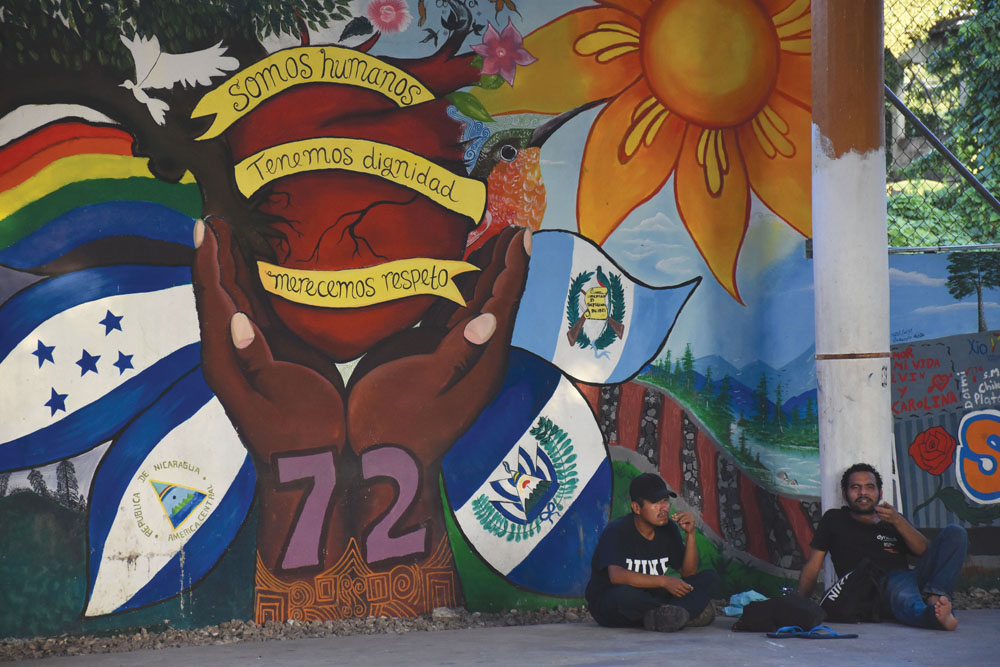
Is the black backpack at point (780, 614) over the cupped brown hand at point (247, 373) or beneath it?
beneath

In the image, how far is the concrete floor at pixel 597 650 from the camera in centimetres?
519

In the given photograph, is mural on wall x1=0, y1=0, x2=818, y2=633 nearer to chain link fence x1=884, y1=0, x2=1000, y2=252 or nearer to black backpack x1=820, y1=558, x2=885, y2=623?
black backpack x1=820, y1=558, x2=885, y2=623

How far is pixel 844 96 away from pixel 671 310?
1811 mm

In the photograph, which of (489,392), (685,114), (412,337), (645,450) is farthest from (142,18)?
(645,450)

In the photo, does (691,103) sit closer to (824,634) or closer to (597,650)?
(824,634)

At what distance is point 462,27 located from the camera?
6.71 metres

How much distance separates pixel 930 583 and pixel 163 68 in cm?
568

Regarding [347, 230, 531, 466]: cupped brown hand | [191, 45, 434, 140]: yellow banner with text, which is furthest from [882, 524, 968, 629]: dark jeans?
[191, 45, 434, 140]: yellow banner with text

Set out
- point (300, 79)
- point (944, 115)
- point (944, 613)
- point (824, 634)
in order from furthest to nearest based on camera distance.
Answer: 1. point (944, 115)
2. point (300, 79)
3. point (944, 613)
4. point (824, 634)

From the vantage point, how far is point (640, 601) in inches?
234

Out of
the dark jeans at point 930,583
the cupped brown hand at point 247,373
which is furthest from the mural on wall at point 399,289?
the dark jeans at point 930,583

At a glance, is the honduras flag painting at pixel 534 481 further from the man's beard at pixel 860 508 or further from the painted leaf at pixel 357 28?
the painted leaf at pixel 357 28

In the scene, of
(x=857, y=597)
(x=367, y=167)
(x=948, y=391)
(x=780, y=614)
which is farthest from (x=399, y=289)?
(x=948, y=391)

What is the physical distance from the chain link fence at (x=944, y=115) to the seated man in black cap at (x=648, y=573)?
3.50m
